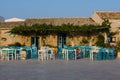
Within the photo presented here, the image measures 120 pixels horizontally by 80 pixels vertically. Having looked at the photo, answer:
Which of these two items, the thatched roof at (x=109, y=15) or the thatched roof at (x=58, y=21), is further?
the thatched roof at (x=58, y=21)

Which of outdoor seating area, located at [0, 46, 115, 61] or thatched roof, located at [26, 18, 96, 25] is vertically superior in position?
thatched roof, located at [26, 18, 96, 25]

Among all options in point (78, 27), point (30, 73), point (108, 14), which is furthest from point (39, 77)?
point (108, 14)

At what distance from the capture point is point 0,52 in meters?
20.0

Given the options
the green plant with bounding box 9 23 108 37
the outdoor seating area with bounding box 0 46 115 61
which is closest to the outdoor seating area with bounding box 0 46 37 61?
the outdoor seating area with bounding box 0 46 115 61

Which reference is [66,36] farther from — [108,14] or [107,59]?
[107,59]

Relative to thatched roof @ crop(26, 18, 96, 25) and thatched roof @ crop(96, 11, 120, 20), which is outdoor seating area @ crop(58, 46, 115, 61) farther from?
thatched roof @ crop(26, 18, 96, 25)

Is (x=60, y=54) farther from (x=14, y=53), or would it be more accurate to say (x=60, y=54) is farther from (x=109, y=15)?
(x=109, y=15)

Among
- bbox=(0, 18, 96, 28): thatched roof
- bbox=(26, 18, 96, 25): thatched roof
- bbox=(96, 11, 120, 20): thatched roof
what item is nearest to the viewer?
bbox=(96, 11, 120, 20): thatched roof

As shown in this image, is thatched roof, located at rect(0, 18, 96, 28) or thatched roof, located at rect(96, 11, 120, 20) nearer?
thatched roof, located at rect(96, 11, 120, 20)

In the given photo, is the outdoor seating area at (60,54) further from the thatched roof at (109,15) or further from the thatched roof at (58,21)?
the thatched roof at (58,21)

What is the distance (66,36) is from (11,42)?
4.66 meters

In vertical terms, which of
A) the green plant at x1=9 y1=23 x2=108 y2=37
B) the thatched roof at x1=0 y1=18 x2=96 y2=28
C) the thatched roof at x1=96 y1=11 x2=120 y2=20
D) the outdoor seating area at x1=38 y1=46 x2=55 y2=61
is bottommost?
the outdoor seating area at x1=38 y1=46 x2=55 y2=61

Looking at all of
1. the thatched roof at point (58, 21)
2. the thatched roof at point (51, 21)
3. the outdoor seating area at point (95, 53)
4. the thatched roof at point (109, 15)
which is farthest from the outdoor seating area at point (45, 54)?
the thatched roof at point (109, 15)

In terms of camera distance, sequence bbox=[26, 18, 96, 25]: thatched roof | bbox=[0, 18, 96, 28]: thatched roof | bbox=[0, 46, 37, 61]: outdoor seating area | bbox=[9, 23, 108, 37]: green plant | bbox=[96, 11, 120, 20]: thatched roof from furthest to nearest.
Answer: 1. bbox=[26, 18, 96, 25]: thatched roof
2. bbox=[0, 18, 96, 28]: thatched roof
3. bbox=[96, 11, 120, 20]: thatched roof
4. bbox=[9, 23, 108, 37]: green plant
5. bbox=[0, 46, 37, 61]: outdoor seating area
